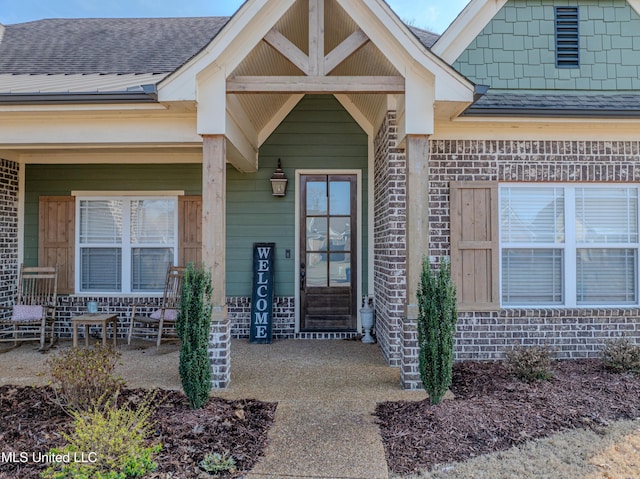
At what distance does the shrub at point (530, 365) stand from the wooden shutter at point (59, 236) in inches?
241

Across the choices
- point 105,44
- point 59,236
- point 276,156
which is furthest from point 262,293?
point 105,44

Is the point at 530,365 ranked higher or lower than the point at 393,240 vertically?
lower

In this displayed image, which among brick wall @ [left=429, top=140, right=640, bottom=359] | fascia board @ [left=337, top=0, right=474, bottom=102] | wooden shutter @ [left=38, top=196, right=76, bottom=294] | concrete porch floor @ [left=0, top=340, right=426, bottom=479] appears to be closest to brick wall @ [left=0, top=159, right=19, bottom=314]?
wooden shutter @ [left=38, top=196, right=76, bottom=294]

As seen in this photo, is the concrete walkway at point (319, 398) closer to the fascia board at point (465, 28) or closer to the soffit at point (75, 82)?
the soffit at point (75, 82)

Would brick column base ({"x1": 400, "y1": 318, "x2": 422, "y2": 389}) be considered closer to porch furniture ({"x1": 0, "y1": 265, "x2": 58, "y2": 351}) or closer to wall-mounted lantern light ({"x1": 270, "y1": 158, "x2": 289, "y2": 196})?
wall-mounted lantern light ({"x1": 270, "y1": 158, "x2": 289, "y2": 196})

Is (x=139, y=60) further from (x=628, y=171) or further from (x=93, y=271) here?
(x=628, y=171)

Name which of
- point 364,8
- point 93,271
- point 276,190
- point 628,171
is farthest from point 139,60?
point 628,171

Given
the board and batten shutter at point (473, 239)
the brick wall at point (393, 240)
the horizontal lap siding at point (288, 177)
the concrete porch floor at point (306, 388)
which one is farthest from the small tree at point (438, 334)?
the horizontal lap siding at point (288, 177)

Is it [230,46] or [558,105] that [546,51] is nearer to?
[558,105]

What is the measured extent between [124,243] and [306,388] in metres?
3.94

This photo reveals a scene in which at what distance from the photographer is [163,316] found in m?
6.00

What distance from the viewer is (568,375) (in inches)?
176

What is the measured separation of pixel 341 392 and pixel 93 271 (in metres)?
4.51

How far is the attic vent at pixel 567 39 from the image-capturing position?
17.9ft
